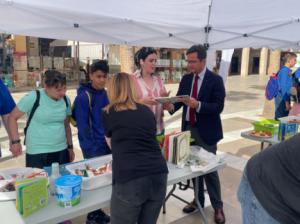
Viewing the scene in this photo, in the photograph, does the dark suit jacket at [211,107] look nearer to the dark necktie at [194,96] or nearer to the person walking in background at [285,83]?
the dark necktie at [194,96]

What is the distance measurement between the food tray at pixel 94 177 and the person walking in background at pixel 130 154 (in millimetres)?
288

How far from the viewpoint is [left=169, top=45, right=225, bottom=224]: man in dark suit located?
290cm

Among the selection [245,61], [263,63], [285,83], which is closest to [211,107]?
[285,83]

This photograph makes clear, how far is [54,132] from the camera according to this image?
256 centimetres

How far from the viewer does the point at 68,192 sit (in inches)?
74.1

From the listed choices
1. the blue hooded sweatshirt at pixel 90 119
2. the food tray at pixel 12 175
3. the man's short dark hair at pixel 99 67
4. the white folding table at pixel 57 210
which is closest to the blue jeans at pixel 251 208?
the white folding table at pixel 57 210

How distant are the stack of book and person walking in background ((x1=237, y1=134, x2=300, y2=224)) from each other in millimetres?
1087

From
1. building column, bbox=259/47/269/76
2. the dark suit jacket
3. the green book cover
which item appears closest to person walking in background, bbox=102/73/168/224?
the green book cover

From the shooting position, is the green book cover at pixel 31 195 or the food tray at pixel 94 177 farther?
the food tray at pixel 94 177

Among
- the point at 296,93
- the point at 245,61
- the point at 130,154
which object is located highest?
the point at 245,61

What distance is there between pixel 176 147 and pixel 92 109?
78 centimetres

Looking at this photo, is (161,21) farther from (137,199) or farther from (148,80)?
(137,199)

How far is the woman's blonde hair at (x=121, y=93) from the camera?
1.89 metres

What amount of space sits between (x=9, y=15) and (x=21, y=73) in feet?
39.7
